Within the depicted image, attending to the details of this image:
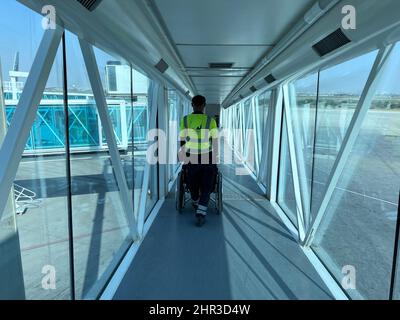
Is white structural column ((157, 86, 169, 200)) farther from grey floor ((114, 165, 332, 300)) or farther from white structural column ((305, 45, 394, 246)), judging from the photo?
white structural column ((305, 45, 394, 246))

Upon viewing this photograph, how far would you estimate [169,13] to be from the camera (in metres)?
2.31

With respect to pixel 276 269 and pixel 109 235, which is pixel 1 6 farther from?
pixel 276 269

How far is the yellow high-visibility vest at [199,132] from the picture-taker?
3814 mm

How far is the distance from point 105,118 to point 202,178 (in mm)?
1912

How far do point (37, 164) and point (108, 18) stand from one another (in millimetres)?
852

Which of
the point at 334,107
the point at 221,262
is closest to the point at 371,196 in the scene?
the point at 334,107

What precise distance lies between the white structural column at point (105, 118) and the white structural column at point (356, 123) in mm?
1831

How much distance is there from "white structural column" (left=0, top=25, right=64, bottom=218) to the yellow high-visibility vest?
2461mm

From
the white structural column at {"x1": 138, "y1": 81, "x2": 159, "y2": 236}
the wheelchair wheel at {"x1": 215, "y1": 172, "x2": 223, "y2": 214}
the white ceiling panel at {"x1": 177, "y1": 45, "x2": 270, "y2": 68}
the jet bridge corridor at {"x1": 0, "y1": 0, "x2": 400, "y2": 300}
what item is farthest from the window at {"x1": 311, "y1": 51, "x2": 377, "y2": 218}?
the white structural column at {"x1": 138, "y1": 81, "x2": 159, "y2": 236}

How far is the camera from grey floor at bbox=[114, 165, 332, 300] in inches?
91.8

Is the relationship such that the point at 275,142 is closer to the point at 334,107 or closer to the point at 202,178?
the point at 202,178

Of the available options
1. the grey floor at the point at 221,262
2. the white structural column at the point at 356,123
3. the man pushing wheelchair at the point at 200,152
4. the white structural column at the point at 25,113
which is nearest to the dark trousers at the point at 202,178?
the man pushing wheelchair at the point at 200,152

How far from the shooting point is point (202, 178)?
3.94 meters
